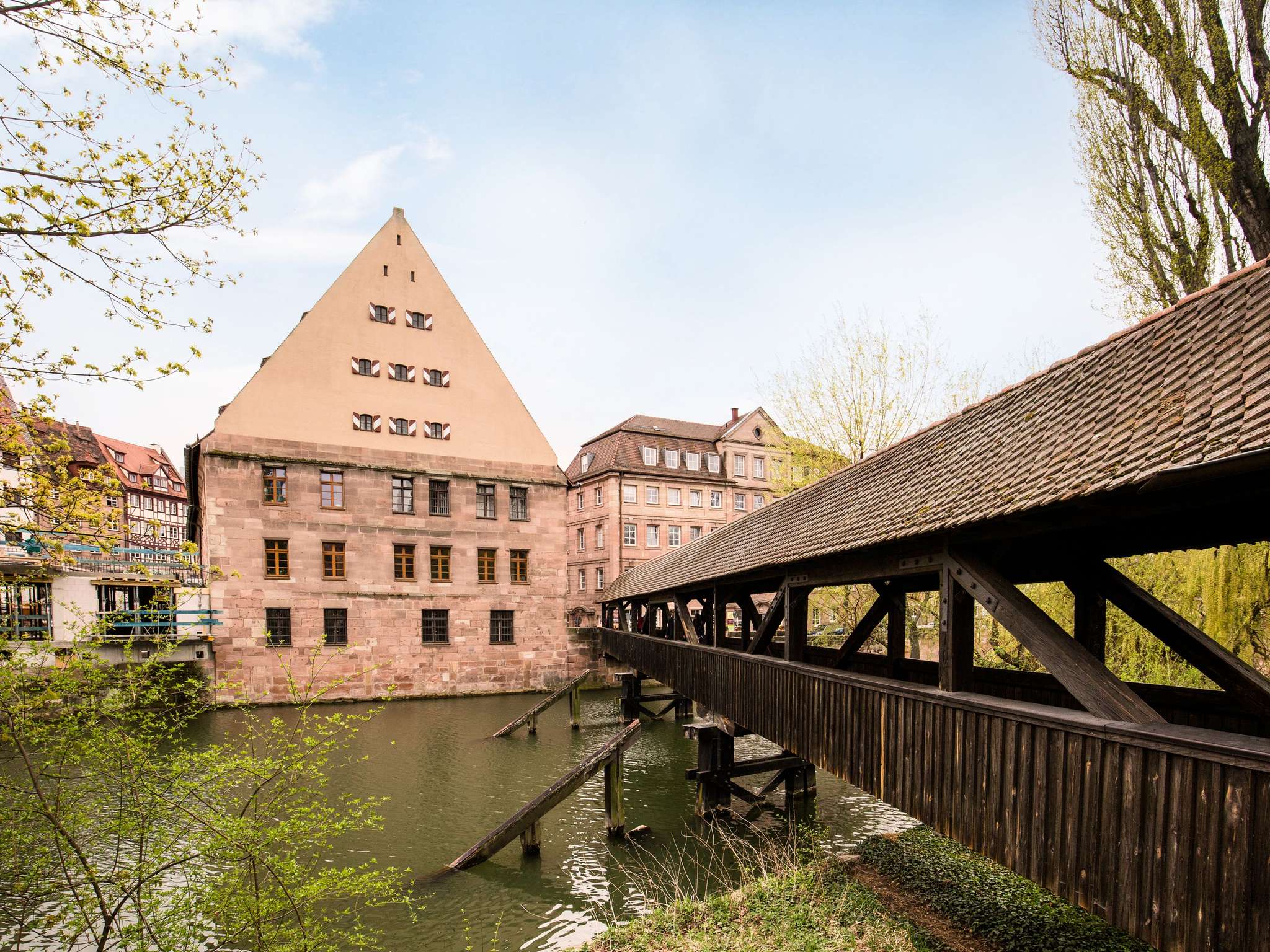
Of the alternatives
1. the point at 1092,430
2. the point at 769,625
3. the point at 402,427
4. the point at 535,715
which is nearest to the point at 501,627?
the point at 535,715

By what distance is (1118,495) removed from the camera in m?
3.72

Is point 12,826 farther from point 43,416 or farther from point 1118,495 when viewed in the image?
point 1118,495

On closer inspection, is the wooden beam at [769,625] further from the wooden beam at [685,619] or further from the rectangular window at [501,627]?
the rectangular window at [501,627]

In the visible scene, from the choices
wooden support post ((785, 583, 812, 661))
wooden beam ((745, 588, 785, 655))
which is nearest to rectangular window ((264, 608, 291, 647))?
wooden beam ((745, 588, 785, 655))

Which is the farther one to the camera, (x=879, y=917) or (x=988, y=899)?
(x=988, y=899)

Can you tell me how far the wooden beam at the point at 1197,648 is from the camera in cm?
421

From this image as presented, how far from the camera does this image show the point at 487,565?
22422 mm

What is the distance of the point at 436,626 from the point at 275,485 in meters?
6.48

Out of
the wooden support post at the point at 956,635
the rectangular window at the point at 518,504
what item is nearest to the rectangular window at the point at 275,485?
the rectangular window at the point at 518,504

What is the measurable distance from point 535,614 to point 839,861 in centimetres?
1624

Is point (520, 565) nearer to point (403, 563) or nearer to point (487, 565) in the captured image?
point (487, 565)

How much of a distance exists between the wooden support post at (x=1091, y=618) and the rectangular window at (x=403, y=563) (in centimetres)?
1922

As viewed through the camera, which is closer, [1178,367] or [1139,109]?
[1178,367]

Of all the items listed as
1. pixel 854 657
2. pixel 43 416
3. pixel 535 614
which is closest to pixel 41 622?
pixel 535 614
